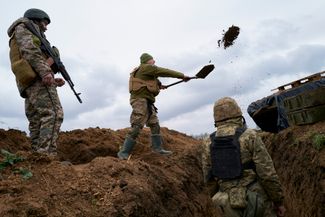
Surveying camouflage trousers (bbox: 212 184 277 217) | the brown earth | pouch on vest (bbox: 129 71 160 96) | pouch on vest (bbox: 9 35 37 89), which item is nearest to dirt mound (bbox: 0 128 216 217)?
the brown earth

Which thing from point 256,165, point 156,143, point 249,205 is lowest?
point 249,205

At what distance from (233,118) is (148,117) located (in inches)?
154

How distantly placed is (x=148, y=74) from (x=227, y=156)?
4062 mm

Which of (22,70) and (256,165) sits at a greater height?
(22,70)

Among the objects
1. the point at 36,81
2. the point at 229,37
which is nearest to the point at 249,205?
the point at 36,81

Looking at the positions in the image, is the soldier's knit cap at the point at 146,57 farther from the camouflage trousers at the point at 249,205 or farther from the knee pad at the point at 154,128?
the camouflage trousers at the point at 249,205

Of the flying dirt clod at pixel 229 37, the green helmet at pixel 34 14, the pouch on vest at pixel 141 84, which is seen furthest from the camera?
the flying dirt clod at pixel 229 37

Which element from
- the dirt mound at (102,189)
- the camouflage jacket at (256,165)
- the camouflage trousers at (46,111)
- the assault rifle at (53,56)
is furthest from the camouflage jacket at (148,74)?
the camouflage jacket at (256,165)

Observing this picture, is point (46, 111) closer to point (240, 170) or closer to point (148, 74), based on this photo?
point (148, 74)

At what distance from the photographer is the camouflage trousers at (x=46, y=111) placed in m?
5.87

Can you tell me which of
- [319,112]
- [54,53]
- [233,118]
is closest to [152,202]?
[233,118]

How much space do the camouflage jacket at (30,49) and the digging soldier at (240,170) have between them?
2700 millimetres

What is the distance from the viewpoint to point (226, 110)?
4.52 metres

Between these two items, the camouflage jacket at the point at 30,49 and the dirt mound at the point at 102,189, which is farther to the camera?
the camouflage jacket at the point at 30,49
